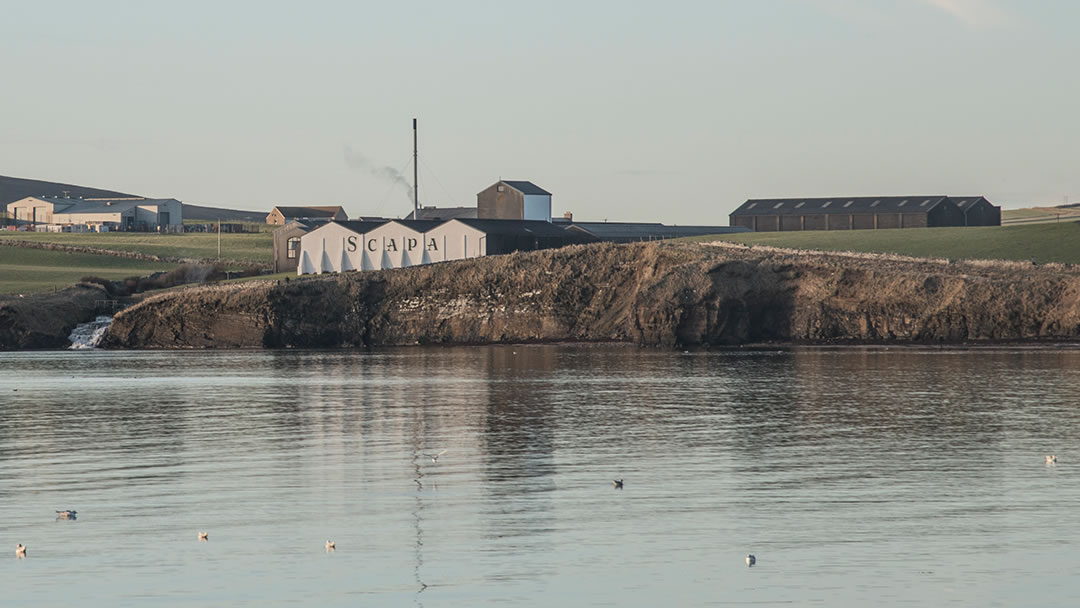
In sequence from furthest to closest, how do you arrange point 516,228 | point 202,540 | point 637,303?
point 516,228 → point 637,303 → point 202,540

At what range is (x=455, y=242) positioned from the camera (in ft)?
470

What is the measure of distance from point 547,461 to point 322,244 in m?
117

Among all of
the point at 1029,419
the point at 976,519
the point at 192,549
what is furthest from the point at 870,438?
the point at 192,549

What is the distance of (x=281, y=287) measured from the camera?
4727 inches

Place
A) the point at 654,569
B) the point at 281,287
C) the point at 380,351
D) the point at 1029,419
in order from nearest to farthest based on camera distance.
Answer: the point at 654,569 < the point at 1029,419 < the point at 380,351 < the point at 281,287

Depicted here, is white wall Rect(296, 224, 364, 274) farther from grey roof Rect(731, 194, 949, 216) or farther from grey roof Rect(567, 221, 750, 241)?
grey roof Rect(731, 194, 949, 216)

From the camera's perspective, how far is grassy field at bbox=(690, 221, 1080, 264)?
428 ft

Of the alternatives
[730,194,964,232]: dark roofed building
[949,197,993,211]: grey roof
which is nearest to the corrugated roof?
[730,194,964,232]: dark roofed building

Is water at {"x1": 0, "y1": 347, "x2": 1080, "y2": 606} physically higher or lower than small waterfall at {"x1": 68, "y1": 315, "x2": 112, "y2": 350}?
lower

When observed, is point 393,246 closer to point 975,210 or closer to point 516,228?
point 516,228

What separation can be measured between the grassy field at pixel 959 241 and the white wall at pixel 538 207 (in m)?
26.8

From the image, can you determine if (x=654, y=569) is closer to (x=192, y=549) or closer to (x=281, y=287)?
(x=192, y=549)

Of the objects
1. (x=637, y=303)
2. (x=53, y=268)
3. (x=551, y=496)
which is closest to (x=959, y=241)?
(x=637, y=303)

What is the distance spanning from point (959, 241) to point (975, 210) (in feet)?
171
